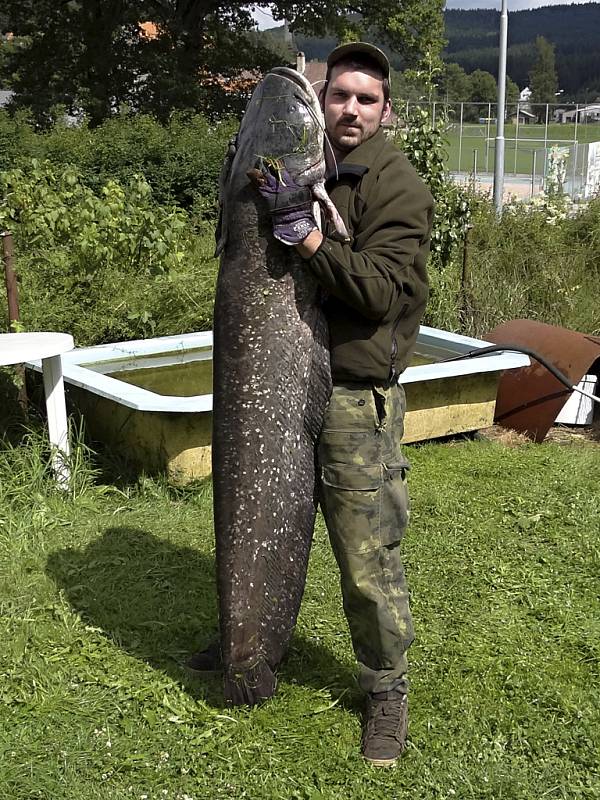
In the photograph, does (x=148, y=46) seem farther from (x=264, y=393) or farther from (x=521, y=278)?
(x=264, y=393)

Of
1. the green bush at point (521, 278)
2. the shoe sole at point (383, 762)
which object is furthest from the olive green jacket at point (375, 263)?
the green bush at point (521, 278)

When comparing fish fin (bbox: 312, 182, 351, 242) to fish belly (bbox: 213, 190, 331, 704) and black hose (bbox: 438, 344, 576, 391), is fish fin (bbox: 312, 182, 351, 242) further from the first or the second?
black hose (bbox: 438, 344, 576, 391)

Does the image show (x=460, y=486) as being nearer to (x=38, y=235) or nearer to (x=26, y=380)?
(x=26, y=380)

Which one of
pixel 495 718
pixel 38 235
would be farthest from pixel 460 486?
pixel 38 235

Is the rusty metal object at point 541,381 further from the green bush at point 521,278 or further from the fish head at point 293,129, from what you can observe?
the fish head at point 293,129

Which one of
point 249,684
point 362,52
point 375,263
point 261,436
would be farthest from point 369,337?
point 249,684

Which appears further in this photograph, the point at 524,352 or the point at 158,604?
the point at 524,352

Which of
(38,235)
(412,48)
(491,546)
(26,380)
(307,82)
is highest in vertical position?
(412,48)

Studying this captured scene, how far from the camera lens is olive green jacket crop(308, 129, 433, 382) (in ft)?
8.95

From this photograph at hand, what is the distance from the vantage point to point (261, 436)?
3.03m

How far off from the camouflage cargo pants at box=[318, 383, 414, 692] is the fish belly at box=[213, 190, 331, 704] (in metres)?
0.09

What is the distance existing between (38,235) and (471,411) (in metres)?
4.19

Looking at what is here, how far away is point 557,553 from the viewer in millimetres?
4824

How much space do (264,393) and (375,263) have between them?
1.93ft
